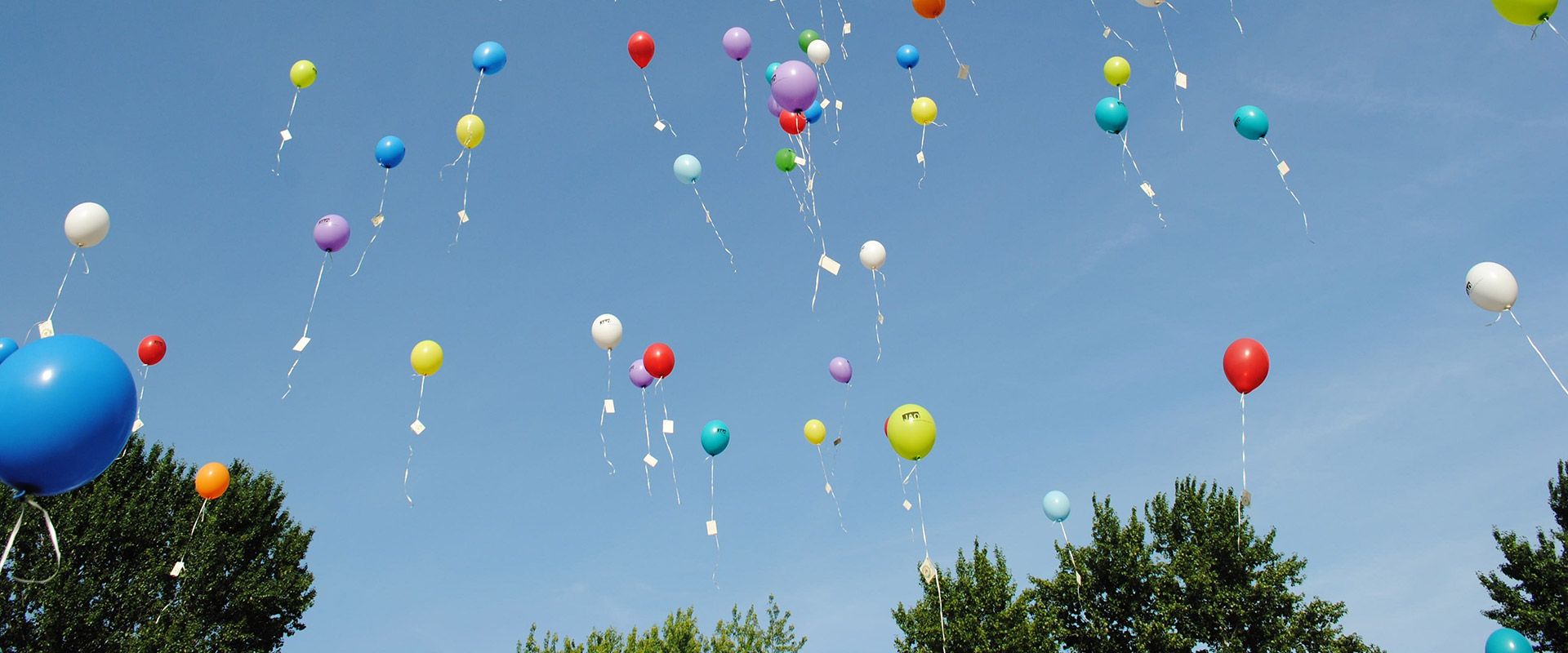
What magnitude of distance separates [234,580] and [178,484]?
2.28m

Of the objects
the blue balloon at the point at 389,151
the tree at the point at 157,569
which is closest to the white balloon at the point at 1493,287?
the blue balloon at the point at 389,151

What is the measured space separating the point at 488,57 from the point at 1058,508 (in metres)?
11.5

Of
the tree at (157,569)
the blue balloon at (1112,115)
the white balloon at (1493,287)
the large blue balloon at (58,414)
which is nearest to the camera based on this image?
the large blue balloon at (58,414)

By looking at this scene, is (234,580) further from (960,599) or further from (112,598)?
(960,599)

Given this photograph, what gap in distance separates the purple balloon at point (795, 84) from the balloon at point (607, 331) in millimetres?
4183

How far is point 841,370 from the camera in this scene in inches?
530

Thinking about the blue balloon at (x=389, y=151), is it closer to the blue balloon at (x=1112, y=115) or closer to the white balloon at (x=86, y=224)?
the white balloon at (x=86, y=224)

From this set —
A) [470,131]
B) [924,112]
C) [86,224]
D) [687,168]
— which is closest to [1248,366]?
[924,112]

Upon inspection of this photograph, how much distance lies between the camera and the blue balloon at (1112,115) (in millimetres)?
11195

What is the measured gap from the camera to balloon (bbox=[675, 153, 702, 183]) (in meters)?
12.2

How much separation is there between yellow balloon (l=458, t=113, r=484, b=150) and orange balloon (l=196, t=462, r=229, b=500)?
6455 millimetres

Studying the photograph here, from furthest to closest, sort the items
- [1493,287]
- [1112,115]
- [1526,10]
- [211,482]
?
[211,482] < [1112,115] < [1493,287] < [1526,10]

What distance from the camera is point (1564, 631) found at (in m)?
16.1

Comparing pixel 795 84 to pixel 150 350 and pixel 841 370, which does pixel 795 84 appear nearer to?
pixel 841 370
